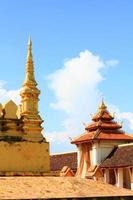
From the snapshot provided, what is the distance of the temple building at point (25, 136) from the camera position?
18734 millimetres

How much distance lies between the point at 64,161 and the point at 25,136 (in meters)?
19.0

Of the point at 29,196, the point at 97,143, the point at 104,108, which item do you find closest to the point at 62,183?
the point at 29,196

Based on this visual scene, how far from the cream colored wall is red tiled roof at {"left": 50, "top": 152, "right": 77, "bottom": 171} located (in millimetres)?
17719

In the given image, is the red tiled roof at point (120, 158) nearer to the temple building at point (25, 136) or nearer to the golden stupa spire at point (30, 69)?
the temple building at point (25, 136)

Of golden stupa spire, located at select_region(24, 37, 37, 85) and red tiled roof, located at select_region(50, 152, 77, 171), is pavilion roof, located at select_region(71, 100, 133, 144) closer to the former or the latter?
red tiled roof, located at select_region(50, 152, 77, 171)

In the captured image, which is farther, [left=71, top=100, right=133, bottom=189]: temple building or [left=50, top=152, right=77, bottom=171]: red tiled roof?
[left=50, top=152, right=77, bottom=171]: red tiled roof

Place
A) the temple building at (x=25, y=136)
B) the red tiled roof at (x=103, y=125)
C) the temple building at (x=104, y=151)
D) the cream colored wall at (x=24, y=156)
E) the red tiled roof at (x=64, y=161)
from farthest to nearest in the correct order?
the red tiled roof at (x=64, y=161)
the red tiled roof at (x=103, y=125)
the temple building at (x=104, y=151)
the temple building at (x=25, y=136)
the cream colored wall at (x=24, y=156)

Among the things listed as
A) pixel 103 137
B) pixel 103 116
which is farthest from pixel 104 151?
pixel 103 116

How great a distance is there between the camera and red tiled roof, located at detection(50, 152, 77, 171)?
3747 cm

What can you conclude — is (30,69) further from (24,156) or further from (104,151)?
(104,151)

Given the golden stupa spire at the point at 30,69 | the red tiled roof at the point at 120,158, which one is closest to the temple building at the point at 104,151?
the red tiled roof at the point at 120,158

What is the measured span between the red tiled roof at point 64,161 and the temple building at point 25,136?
17.8 metres

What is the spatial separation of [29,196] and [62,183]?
2.87m

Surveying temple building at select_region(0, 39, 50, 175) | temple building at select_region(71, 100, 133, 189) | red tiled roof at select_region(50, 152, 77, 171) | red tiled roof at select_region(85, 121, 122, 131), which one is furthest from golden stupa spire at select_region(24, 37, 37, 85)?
red tiled roof at select_region(50, 152, 77, 171)
